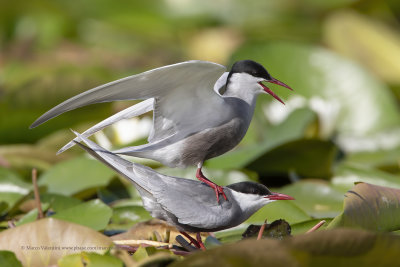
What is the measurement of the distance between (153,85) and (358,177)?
103 centimetres

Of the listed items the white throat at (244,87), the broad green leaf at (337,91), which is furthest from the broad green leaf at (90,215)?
the broad green leaf at (337,91)

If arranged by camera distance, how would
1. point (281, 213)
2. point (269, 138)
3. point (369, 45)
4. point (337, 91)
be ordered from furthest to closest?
point (369, 45), point (337, 91), point (269, 138), point (281, 213)

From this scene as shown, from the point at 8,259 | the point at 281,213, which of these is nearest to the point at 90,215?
the point at 8,259

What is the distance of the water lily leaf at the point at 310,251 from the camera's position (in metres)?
0.98

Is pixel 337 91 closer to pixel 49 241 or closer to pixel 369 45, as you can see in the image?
pixel 369 45

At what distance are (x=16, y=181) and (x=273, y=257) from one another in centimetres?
113

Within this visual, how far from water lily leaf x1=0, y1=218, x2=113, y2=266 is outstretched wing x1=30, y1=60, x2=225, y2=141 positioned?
0.83ft

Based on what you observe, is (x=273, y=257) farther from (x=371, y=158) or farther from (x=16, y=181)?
(x=371, y=158)

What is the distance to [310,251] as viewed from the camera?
99 centimetres

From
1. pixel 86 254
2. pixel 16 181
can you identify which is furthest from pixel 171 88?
pixel 16 181

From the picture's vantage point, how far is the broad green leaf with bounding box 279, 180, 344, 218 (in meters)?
1.84

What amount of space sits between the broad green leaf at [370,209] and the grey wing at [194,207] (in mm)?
210

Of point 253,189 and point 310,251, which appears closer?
point 310,251

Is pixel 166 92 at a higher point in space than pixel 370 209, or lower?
higher
